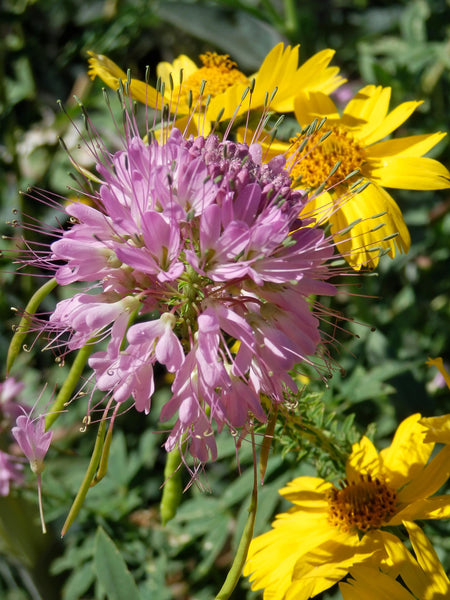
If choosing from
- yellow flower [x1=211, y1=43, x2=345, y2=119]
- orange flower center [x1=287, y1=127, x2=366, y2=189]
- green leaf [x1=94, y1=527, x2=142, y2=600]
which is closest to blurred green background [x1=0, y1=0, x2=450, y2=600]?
green leaf [x1=94, y1=527, x2=142, y2=600]

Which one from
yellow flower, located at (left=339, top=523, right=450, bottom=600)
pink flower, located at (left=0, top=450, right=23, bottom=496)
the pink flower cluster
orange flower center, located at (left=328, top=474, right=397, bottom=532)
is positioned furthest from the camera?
pink flower, located at (left=0, top=450, right=23, bottom=496)

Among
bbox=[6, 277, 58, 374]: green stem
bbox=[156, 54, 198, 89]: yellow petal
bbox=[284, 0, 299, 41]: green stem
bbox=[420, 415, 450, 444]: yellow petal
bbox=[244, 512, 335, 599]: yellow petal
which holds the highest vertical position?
bbox=[284, 0, 299, 41]: green stem

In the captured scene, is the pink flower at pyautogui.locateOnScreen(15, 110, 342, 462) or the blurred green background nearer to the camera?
the pink flower at pyautogui.locateOnScreen(15, 110, 342, 462)

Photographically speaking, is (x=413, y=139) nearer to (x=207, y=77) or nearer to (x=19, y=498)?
(x=207, y=77)

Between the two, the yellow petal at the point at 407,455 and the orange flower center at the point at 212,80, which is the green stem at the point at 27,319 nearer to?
the orange flower center at the point at 212,80

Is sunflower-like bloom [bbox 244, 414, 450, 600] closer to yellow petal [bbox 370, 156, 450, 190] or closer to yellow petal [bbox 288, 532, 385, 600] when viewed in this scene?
yellow petal [bbox 288, 532, 385, 600]

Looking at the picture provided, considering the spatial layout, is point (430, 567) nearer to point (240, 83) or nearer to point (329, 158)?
point (329, 158)
